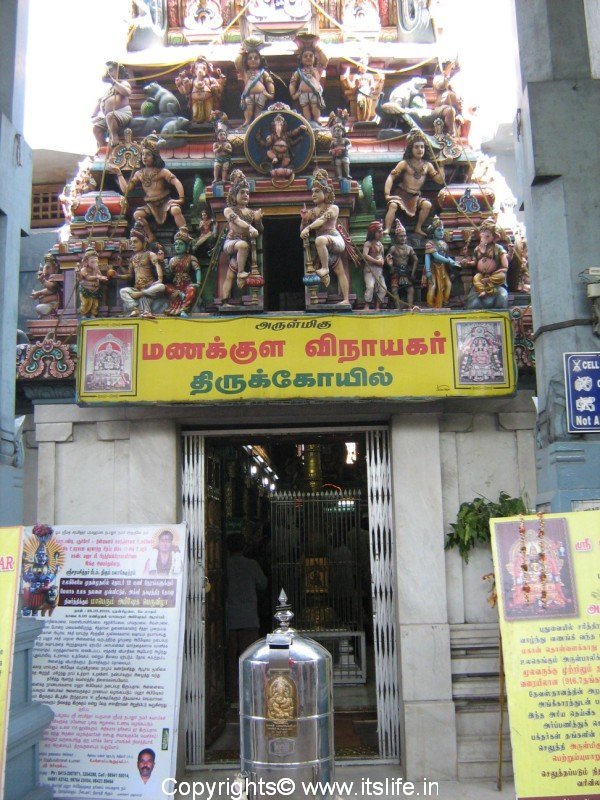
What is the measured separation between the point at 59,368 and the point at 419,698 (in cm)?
465

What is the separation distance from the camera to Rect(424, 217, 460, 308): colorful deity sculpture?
877 centimetres

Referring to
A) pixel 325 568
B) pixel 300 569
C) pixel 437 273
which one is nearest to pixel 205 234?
pixel 437 273

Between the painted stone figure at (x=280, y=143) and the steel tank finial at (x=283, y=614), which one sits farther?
the painted stone figure at (x=280, y=143)

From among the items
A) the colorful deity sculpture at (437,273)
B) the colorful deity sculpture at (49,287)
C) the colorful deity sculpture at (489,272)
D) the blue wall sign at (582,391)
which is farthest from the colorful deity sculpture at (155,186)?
the blue wall sign at (582,391)

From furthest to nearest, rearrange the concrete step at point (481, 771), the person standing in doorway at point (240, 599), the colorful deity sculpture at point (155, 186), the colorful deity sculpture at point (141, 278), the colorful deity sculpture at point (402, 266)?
→ the person standing in doorway at point (240, 599), the colorful deity sculpture at point (155, 186), the colorful deity sculpture at point (402, 266), the colorful deity sculpture at point (141, 278), the concrete step at point (481, 771)

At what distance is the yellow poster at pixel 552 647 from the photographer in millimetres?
5289

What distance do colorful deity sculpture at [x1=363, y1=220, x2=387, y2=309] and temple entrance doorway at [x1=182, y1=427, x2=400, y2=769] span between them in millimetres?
1393

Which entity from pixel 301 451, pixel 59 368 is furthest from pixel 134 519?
pixel 301 451

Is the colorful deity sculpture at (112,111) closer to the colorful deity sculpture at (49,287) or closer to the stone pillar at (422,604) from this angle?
the colorful deity sculpture at (49,287)

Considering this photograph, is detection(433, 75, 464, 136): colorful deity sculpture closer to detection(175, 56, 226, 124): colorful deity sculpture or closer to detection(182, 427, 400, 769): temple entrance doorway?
Result: detection(175, 56, 226, 124): colorful deity sculpture

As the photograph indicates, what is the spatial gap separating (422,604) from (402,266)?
135 inches

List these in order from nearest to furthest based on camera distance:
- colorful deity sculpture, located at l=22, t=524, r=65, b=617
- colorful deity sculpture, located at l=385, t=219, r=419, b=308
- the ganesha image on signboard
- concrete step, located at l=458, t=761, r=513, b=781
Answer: colorful deity sculpture, located at l=22, t=524, r=65, b=617 → concrete step, located at l=458, t=761, r=513, b=781 → the ganesha image on signboard → colorful deity sculpture, located at l=385, t=219, r=419, b=308

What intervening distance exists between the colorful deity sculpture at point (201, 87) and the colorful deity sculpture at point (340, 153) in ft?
5.07

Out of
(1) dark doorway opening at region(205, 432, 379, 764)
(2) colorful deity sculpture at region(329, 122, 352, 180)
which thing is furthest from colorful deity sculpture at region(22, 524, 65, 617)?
(2) colorful deity sculpture at region(329, 122, 352, 180)
